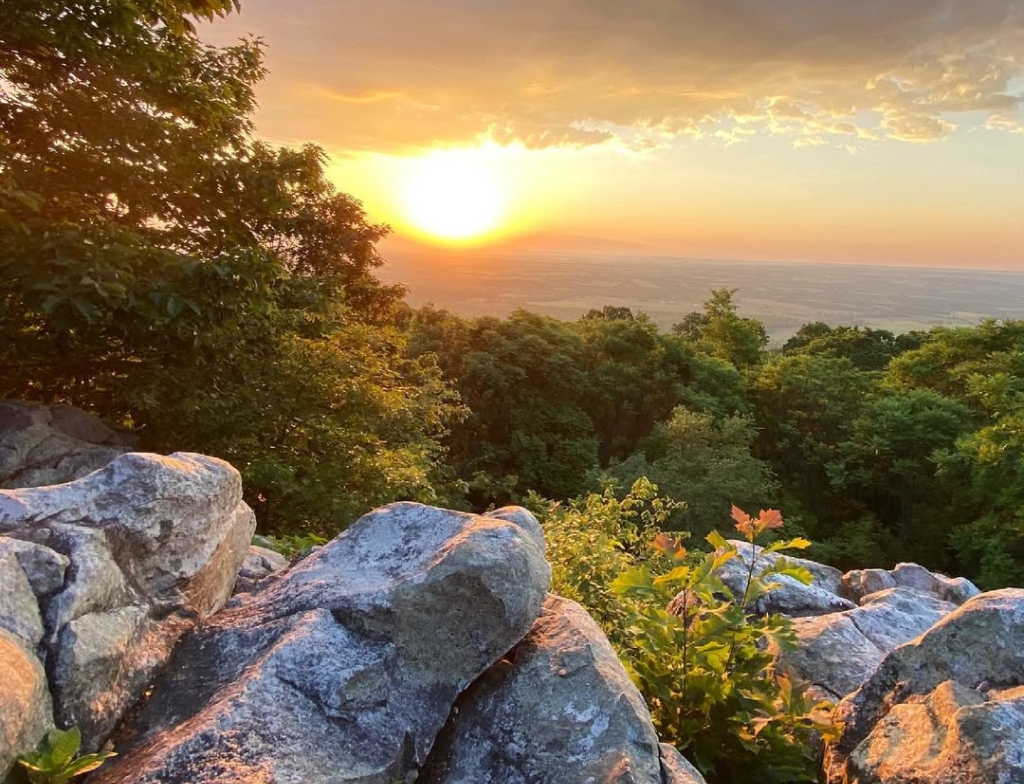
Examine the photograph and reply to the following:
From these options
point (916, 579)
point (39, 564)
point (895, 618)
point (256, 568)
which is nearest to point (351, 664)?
point (39, 564)

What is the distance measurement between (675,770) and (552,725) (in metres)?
0.62

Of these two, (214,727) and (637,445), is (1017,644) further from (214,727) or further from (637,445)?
(637,445)

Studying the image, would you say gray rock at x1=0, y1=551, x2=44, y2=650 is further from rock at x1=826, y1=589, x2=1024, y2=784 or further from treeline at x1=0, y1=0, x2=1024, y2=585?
treeline at x1=0, y1=0, x2=1024, y2=585

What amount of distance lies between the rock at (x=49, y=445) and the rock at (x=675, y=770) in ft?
26.3

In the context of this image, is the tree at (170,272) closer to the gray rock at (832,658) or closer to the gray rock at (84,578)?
the gray rock at (84,578)

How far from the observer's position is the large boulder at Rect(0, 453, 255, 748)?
306 centimetres

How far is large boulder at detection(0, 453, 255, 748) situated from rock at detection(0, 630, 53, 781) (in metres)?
0.12

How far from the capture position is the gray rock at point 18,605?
297 cm

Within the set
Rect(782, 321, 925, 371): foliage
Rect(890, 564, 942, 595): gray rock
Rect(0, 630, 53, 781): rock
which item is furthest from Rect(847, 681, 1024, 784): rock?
Rect(782, 321, 925, 371): foliage

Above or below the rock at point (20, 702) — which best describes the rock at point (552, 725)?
below

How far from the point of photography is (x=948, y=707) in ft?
12.3

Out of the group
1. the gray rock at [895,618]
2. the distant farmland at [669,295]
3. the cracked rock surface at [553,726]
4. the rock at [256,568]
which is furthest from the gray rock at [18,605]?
the distant farmland at [669,295]

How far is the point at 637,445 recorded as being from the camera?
39250 mm

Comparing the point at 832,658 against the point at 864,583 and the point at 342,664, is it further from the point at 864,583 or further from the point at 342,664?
the point at 864,583
